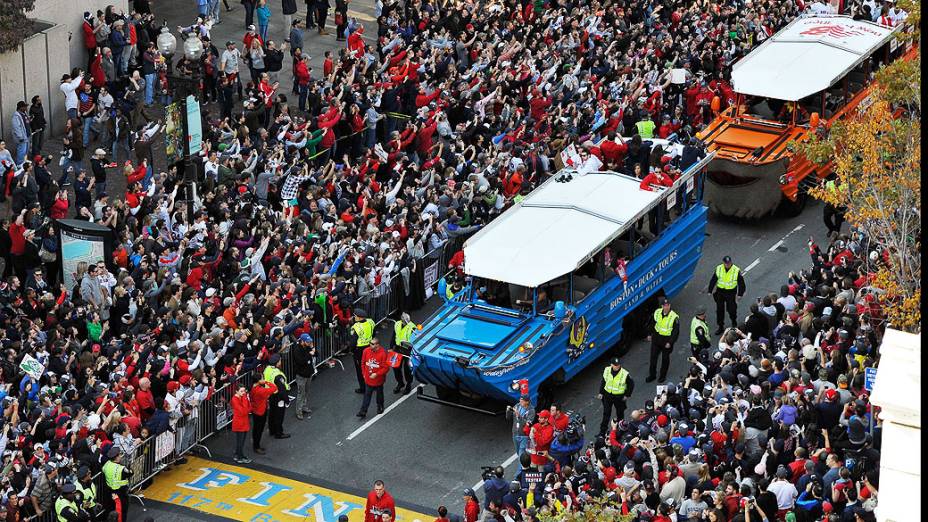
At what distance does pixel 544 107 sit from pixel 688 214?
7.32 metres

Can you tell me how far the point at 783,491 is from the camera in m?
22.2

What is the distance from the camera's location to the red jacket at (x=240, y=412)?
2658cm

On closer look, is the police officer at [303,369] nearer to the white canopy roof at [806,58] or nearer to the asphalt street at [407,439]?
the asphalt street at [407,439]

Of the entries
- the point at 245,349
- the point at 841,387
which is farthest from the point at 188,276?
the point at 841,387

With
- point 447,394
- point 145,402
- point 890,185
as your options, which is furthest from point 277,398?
point 890,185

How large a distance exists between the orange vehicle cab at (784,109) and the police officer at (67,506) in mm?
15412

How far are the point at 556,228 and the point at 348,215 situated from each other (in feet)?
16.0

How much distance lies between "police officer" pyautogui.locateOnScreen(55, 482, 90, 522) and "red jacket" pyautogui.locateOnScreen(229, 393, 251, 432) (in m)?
3.55

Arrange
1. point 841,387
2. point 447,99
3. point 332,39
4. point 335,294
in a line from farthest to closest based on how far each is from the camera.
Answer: point 332,39, point 447,99, point 335,294, point 841,387

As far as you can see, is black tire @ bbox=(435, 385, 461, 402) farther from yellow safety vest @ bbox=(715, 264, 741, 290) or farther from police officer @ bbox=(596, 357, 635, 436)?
yellow safety vest @ bbox=(715, 264, 741, 290)

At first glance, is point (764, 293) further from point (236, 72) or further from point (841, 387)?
point (236, 72)

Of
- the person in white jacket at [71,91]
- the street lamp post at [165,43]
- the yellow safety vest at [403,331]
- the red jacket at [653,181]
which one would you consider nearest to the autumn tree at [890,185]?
the red jacket at [653,181]

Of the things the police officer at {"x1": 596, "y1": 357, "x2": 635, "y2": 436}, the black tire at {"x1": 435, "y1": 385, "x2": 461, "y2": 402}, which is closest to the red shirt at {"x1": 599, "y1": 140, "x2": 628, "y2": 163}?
the police officer at {"x1": 596, "y1": 357, "x2": 635, "y2": 436}

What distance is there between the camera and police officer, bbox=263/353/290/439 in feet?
89.0
